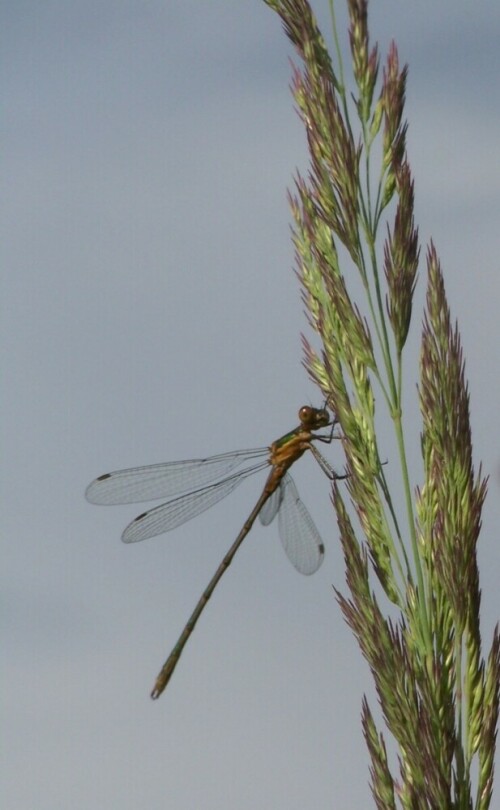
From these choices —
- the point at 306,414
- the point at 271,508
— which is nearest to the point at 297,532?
the point at 271,508

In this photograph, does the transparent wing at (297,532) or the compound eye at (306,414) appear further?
the transparent wing at (297,532)

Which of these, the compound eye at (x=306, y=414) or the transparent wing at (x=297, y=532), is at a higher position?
the compound eye at (x=306, y=414)

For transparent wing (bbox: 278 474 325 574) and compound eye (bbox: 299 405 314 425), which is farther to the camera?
transparent wing (bbox: 278 474 325 574)

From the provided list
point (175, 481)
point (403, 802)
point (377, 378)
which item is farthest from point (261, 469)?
point (403, 802)

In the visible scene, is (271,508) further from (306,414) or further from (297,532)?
(306,414)

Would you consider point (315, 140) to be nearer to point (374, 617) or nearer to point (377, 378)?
point (377, 378)

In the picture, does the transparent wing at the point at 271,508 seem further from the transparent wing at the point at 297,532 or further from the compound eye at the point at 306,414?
the compound eye at the point at 306,414

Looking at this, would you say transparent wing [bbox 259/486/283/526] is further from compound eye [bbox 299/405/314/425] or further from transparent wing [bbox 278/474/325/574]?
compound eye [bbox 299/405/314/425]
